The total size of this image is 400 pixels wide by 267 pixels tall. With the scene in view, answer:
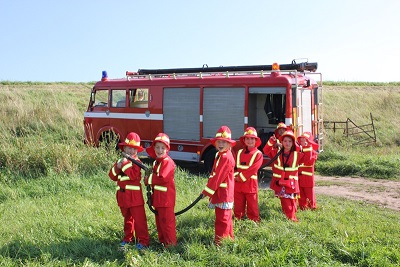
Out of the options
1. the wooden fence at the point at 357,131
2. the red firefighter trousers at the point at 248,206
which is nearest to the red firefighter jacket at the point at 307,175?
the red firefighter trousers at the point at 248,206

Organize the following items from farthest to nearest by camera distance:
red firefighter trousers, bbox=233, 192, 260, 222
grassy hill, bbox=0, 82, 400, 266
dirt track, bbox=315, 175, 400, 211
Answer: dirt track, bbox=315, 175, 400, 211, red firefighter trousers, bbox=233, 192, 260, 222, grassy hill, bbox=0, 82, 400, 266

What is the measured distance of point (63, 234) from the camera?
5500 millimetres

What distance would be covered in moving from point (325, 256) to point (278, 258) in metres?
0.55

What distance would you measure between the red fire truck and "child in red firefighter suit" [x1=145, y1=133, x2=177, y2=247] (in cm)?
437

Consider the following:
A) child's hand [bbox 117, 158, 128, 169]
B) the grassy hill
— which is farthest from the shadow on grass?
child's hand [bbox 117, 158, 128, 169]

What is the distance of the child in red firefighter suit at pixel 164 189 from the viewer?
16.1 ft

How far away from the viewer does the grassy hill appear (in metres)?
4.57

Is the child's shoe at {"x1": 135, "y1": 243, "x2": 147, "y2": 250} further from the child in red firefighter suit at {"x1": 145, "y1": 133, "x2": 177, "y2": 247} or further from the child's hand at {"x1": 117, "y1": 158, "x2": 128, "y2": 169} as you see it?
the child's hand at {"x1": 117, "y1": 158, "x2": 128, "y2": 169}

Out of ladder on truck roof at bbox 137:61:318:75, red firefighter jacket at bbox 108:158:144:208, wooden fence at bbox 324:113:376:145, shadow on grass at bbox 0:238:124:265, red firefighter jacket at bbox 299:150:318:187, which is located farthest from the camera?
wooden fence at bbox 324:113:376:145

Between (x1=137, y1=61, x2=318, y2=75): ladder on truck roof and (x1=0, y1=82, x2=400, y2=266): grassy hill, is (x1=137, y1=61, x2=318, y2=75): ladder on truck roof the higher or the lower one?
the higher one

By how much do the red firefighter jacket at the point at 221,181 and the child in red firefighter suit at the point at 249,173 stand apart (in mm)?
647

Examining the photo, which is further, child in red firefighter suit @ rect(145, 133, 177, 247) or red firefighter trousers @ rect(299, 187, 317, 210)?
red firefighter trousers @ rect(299, 187, 317, 210)

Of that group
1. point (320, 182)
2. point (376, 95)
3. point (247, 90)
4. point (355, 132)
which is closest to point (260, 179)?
point (320, 182)

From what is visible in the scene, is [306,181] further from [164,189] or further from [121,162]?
[121,162]
